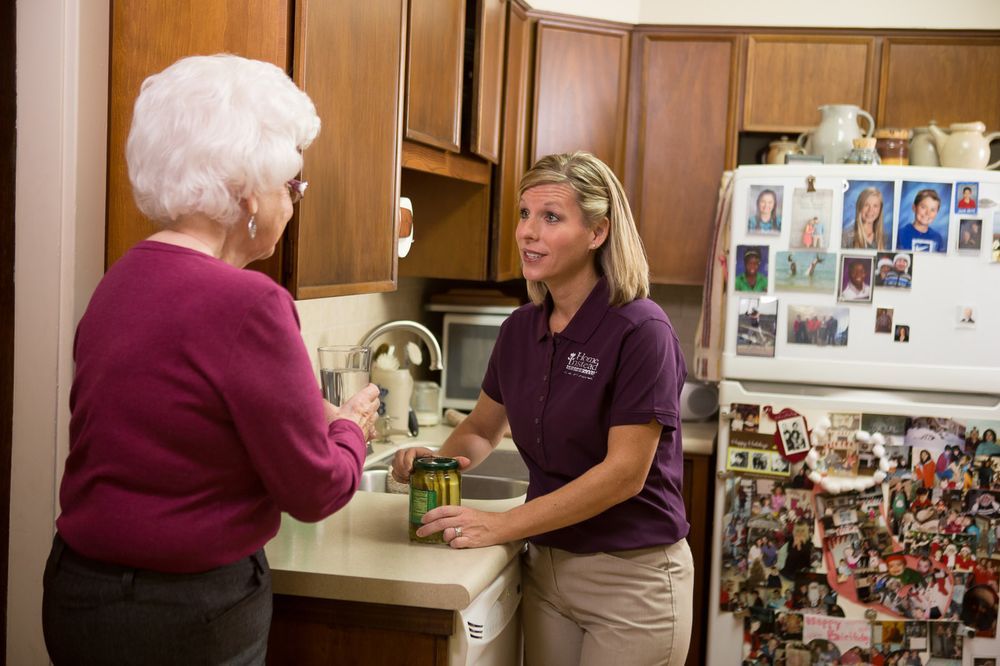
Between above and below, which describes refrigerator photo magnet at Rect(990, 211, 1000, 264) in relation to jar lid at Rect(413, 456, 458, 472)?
above

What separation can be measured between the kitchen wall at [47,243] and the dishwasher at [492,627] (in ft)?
2.12

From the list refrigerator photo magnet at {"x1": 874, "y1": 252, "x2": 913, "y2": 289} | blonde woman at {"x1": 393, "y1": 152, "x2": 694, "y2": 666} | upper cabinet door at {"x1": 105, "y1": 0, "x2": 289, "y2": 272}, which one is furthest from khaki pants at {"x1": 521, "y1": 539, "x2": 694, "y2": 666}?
refrigerator photo magnet at {"x1": 874, "y1": 252, "x2": 913, "y2": 289}

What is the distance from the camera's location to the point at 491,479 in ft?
8.63

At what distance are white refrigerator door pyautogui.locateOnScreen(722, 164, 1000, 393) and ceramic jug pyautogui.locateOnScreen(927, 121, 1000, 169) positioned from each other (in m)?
0.17

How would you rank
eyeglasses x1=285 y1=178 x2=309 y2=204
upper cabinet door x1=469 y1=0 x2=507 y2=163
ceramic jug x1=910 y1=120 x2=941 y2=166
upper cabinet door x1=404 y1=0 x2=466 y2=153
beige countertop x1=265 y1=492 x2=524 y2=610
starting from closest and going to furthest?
eyeglasses x1=285 y1=178 x2=309 y2=204 → beige countertop x1=265 y1=492 x2=524 y2=610 → upper cabinet door x1=404 y1=0 x2=466 y2=153 → upper cabinet door x1=469 y1=0 x2=507 y2=163 → ceramic jug x1=910 y1=120 x2=941 y2=166

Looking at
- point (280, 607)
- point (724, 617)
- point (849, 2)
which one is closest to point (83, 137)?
point (280, 607)

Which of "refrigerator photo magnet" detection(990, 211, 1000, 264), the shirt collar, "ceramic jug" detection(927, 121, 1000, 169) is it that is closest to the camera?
the shirt collar

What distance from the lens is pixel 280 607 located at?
61.1 inches

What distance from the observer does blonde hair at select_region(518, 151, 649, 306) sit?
1.73 metres

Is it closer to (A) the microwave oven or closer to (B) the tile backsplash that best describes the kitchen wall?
(B) the tile backsplash

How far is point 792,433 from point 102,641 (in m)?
2.16

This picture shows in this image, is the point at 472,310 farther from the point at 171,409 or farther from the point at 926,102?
the point at 171,409

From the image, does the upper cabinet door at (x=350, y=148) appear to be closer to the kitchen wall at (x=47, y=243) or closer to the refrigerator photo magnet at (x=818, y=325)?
the kitchen wall at (x=47, y=243)

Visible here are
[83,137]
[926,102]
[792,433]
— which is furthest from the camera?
[926,102]
